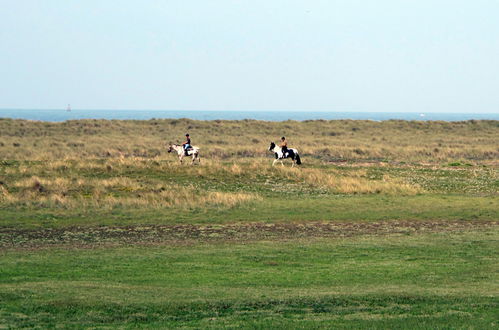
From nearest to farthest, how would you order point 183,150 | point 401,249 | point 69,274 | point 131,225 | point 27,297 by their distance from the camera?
point 27,297
point 69,274
point 401,249
point 131,225
point 183,150

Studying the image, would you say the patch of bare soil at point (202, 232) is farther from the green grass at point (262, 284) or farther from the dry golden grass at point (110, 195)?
the dry golden grass at point (110, 195)

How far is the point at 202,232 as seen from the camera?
84.8 ft

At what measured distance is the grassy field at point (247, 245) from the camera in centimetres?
1488

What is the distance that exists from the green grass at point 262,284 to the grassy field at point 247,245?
5 centimetres

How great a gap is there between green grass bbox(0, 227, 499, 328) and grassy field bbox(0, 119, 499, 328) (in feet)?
0.15

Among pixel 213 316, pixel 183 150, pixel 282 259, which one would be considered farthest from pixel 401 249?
pixel 183 150

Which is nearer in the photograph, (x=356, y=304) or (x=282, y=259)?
(x=356, y=304)

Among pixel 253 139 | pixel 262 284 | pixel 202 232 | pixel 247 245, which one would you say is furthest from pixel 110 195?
pixel 253 139

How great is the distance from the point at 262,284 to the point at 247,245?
18.3 ft

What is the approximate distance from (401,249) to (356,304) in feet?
25.4

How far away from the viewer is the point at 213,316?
47.6 feet

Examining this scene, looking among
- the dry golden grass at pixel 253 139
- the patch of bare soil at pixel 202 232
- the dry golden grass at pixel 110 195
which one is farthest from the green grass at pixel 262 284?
the dry golden grass at pixel 253 139

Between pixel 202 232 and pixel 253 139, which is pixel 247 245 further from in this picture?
pixel 253 139

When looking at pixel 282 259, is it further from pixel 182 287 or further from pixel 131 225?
pixel 131 225
